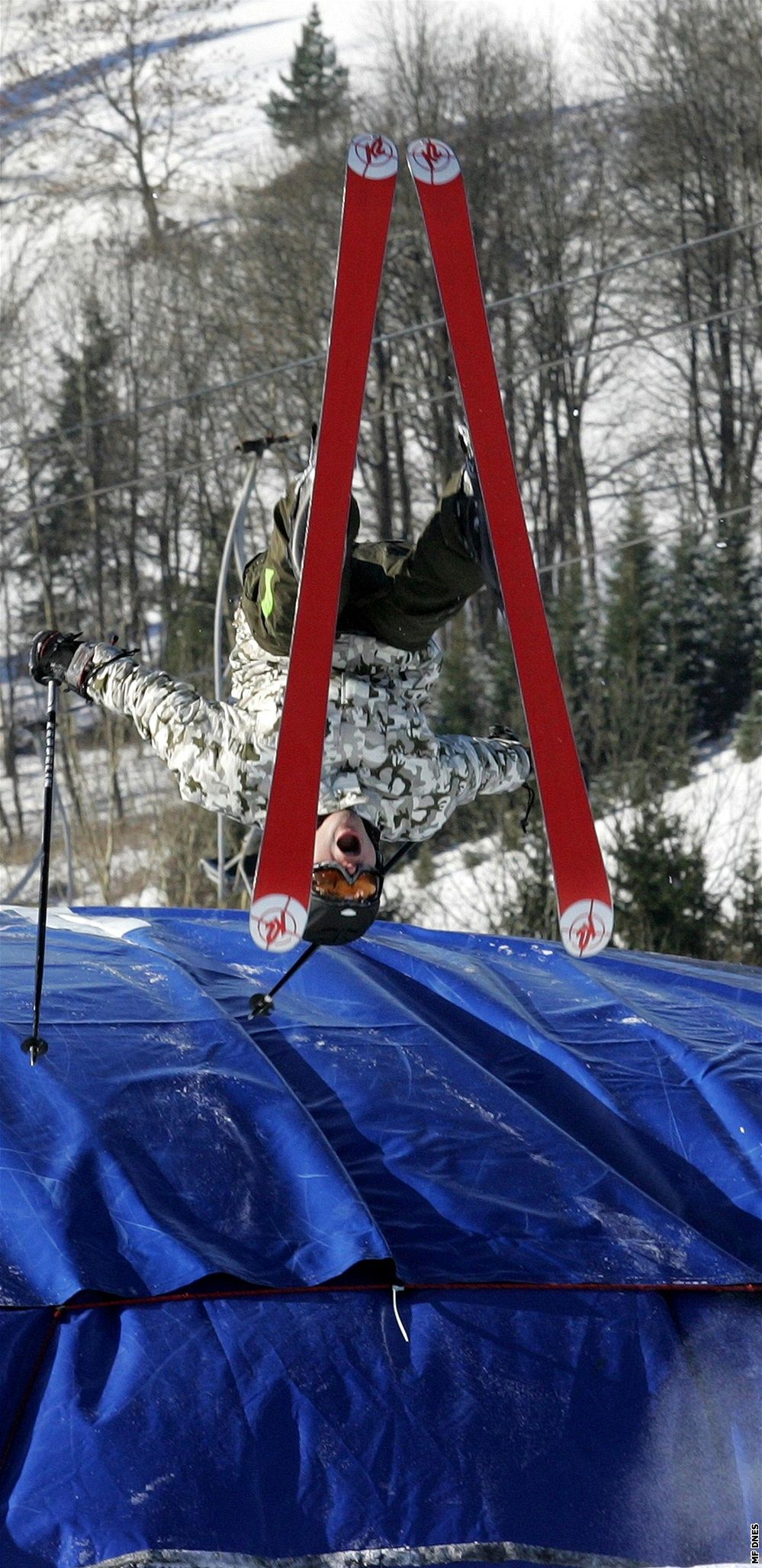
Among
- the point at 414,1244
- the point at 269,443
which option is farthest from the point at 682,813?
the point at 414,1244

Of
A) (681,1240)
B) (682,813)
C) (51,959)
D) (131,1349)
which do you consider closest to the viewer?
(131,1349)

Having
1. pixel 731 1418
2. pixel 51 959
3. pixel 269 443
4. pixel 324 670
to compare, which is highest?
pixel 269 443

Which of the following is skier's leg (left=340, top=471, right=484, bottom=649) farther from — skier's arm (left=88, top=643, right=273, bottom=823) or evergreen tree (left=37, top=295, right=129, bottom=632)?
evergreen tree (left=37, top=295, right=129, bottom=632)

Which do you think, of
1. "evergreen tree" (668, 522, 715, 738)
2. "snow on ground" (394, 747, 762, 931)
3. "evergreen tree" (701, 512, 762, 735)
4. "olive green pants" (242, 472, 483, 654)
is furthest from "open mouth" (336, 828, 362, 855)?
"evergreen tree" (701, 512, 762, 735)

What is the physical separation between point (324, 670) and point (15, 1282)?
1307 millimetres

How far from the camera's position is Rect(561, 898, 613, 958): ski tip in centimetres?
313

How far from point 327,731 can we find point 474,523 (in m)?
0.55

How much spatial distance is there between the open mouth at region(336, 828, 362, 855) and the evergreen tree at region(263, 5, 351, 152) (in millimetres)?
24831

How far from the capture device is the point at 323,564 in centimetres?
291

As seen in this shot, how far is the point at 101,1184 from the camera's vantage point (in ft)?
10.4

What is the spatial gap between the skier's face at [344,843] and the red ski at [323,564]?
0.05 m

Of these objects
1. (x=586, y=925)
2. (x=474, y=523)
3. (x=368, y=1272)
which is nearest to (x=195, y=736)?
(x=474, y=523)

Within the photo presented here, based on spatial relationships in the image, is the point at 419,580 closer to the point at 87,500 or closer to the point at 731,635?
the point at 731,635

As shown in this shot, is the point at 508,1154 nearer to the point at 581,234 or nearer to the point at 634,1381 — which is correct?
the point at 634,1381
